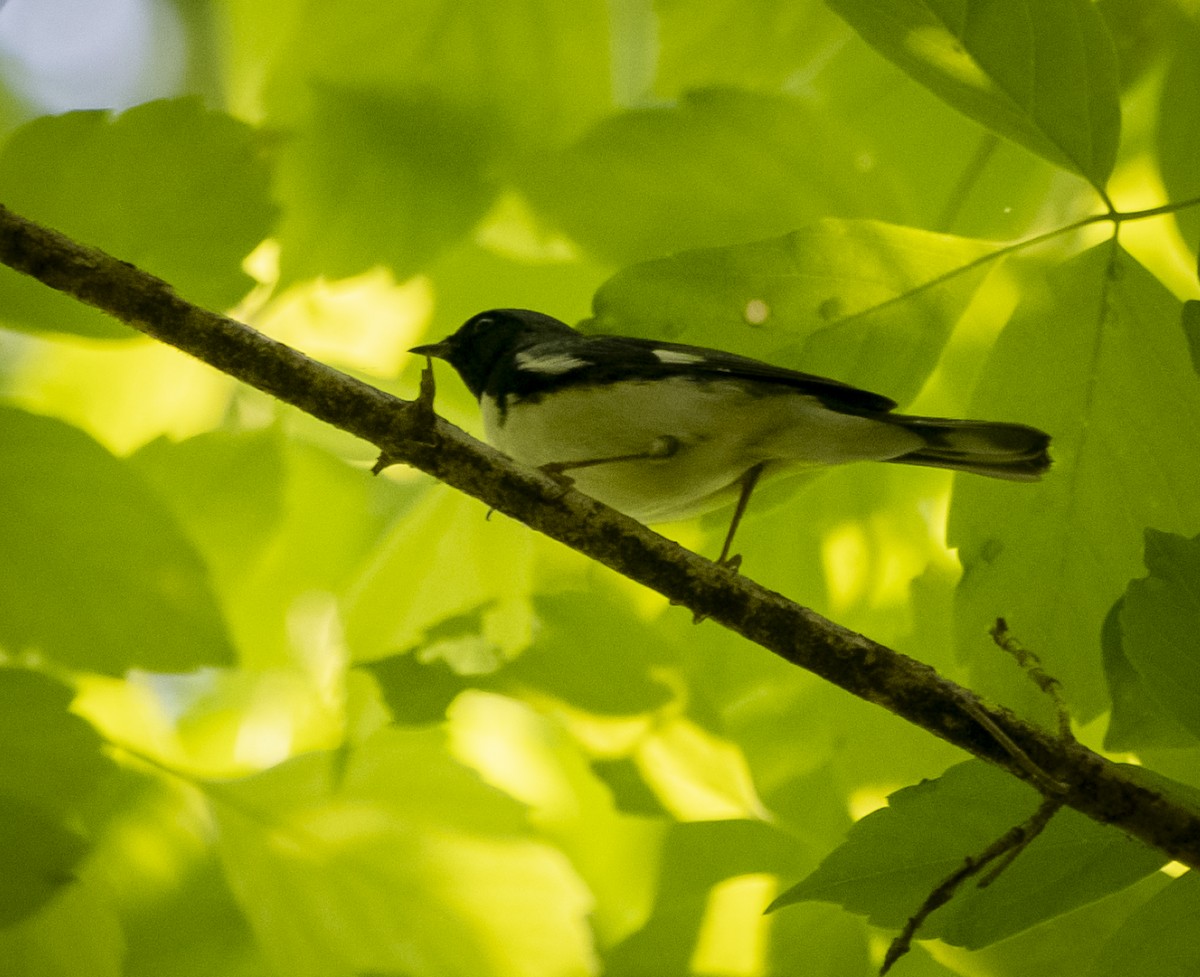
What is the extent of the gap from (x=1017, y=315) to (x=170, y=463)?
1440 millimetres

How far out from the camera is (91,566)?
1500 mm

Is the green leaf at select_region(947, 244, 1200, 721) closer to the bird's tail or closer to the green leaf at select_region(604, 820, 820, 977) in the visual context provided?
the bird's tail

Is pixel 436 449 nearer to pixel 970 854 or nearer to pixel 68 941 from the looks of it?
pixel 970 854

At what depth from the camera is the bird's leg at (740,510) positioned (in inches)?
69.2

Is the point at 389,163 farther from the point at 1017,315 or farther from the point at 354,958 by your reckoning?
the point at 354,958

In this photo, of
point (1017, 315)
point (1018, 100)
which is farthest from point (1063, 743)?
point (1018, 100)

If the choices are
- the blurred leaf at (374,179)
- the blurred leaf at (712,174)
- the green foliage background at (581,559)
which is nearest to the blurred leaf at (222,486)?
the green foliage background at (581,559)

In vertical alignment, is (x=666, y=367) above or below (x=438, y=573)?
above

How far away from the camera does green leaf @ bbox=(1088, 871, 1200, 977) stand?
1139 mm

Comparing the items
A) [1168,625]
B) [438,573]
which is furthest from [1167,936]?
[438,573]

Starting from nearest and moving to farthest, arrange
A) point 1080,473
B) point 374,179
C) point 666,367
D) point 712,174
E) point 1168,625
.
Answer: point 1168,625 < point 1080,473 < point 712,174 < point 374,179 < point 666,367

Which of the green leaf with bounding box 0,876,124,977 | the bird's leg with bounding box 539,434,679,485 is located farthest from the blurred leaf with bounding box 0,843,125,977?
the bird's leg with bounding box 539,434,679,485

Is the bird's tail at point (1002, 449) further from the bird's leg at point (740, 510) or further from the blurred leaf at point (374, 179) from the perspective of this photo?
the blurred leaf at point (374, 179)

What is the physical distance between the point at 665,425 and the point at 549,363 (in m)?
0.27
